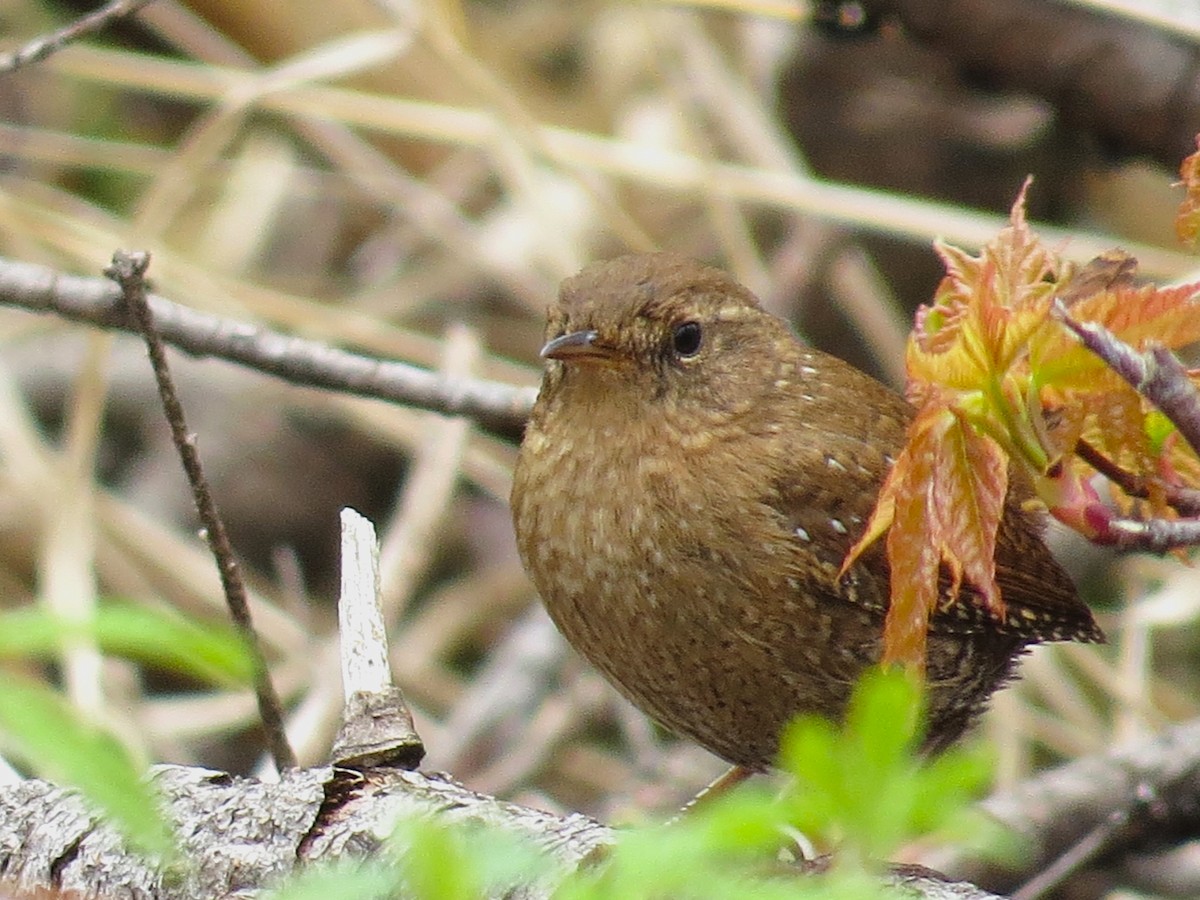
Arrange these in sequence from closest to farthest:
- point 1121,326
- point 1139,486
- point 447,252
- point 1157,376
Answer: point 1157,376
point 1121,326
point 1139,486
point 447,252

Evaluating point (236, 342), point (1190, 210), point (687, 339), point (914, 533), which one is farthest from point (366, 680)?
point (1190, 210)

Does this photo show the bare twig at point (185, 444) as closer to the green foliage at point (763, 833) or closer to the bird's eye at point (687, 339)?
the bird's eye at point (687, 339)

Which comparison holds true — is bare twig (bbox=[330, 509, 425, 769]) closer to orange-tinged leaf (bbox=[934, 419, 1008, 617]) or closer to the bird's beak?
the bird's beak

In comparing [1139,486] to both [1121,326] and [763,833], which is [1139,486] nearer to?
[1121,326]

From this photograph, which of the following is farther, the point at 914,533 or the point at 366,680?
the point at 366,680

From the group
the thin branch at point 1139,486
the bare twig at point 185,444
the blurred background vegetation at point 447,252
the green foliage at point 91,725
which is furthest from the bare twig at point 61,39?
the green foliage at point 91,725

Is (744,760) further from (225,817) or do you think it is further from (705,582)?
(225,817)

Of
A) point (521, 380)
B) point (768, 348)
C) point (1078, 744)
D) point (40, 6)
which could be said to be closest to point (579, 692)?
point (521, 380)
